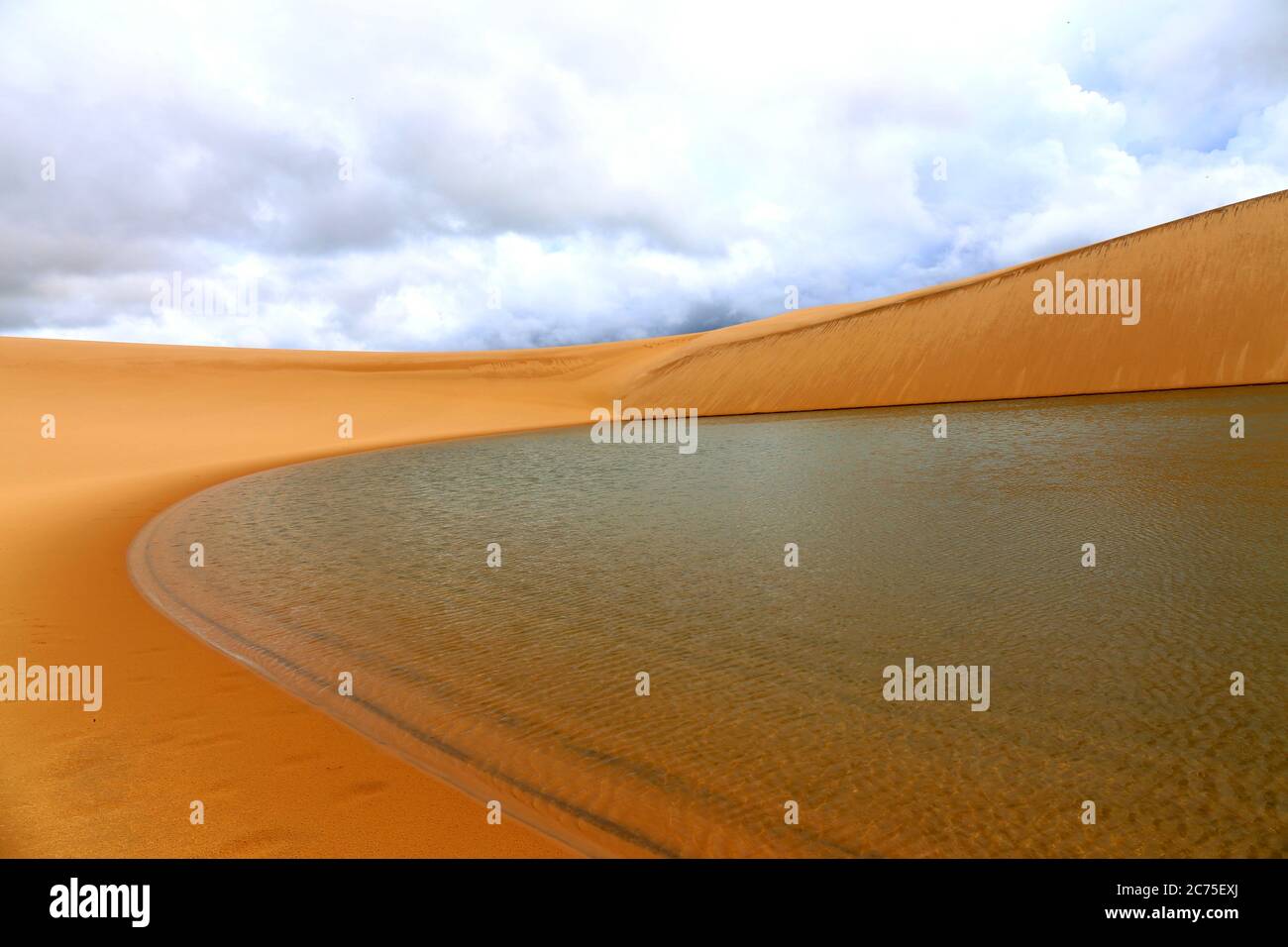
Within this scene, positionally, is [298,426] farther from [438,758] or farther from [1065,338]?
[1065,338]

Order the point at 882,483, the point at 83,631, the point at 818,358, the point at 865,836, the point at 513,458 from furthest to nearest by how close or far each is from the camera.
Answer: the point at 818,358 → the point at 513,458 → the point at 882,483 → the point at 83,631 → the point at 865,836

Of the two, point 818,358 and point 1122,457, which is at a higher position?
point 818,358

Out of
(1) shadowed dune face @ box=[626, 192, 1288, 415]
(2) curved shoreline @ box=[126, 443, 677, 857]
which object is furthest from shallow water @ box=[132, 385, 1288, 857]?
(1) shadowed dune face @ box=[626, 192, 1288, 415]

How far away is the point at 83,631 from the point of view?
505cm

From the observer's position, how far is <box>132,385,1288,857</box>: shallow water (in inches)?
109

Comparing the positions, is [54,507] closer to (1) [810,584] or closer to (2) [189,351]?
(1) [810,584]

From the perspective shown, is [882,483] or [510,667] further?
[882,483]

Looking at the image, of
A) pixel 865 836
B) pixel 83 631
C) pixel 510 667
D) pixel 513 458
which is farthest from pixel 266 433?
pixel 865 836

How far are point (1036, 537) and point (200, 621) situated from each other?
23.7ft

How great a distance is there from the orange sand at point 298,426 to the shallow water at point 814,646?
0.43 meters

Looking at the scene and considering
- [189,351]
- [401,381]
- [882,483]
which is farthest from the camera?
[189,351]

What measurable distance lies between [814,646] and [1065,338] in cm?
2745

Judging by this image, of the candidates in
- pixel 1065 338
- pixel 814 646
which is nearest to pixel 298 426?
pixel 814 646

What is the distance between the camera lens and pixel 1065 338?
26.3 metres
